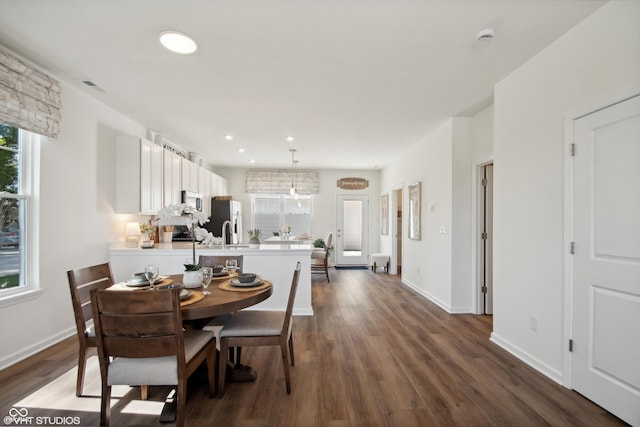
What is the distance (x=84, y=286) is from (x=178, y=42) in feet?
6.31

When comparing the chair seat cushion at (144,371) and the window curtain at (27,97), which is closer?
the chair seat cushion at (144,371)

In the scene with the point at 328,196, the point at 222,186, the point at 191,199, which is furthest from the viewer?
the point at 328,196

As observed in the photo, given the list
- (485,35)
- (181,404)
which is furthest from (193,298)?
(485,35)

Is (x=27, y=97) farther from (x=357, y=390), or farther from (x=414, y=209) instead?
(x=414, y=209)

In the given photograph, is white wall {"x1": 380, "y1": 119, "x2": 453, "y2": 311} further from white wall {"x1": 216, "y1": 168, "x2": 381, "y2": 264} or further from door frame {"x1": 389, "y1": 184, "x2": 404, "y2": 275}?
white wall {"x1": 216, "y1": 168, "x2": 381, "y2": 264}

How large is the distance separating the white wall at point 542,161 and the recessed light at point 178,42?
9.09 ft

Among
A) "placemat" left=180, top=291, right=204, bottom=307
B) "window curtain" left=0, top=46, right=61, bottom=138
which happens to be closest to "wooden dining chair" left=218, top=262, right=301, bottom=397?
"placemat" left=180, top=291, right=204, bottom=307

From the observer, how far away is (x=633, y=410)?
5.69ft

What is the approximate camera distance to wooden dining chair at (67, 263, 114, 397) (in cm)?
190

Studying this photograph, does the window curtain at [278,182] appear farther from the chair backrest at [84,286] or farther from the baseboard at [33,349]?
the chair backrest at [84,286]

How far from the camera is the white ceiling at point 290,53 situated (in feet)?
6.23

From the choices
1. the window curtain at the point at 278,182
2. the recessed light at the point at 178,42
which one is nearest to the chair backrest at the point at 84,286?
the recessed light at the point at 178,42

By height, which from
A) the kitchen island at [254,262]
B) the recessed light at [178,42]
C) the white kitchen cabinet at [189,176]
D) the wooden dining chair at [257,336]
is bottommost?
the wooden dining chair at [257,336]

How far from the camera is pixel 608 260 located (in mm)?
1893
